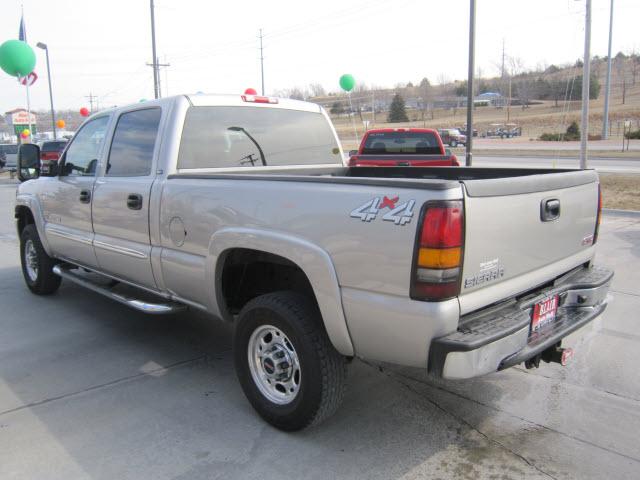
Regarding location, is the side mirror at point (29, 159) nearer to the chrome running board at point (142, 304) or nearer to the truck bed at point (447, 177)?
the chrome running board at point (142, 304)

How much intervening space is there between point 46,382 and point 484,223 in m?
3.25

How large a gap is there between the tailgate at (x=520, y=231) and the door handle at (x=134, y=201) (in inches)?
99.2

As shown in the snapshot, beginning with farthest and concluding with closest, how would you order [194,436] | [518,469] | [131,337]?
[131,337], [194,436], [518,469]

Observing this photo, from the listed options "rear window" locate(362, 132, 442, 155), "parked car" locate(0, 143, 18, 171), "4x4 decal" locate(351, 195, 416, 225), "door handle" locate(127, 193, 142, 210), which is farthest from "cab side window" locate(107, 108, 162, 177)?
"parked car" locate(0, 143, 18, 171)

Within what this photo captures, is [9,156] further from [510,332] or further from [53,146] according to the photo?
[510,332]

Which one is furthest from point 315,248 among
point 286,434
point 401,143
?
point 401,143

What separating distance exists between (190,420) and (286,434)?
0.63 meters

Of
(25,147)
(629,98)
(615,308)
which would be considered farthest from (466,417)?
(629,98)

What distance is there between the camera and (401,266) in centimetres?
261

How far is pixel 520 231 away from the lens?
2.89 metres

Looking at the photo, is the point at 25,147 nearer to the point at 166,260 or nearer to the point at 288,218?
the point at 166,260

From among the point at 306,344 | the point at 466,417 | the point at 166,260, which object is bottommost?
the point at 466,417

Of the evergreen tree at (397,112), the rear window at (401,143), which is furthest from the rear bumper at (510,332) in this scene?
the evergreen tree at (397,112)

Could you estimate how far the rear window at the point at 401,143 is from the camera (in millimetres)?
10992
